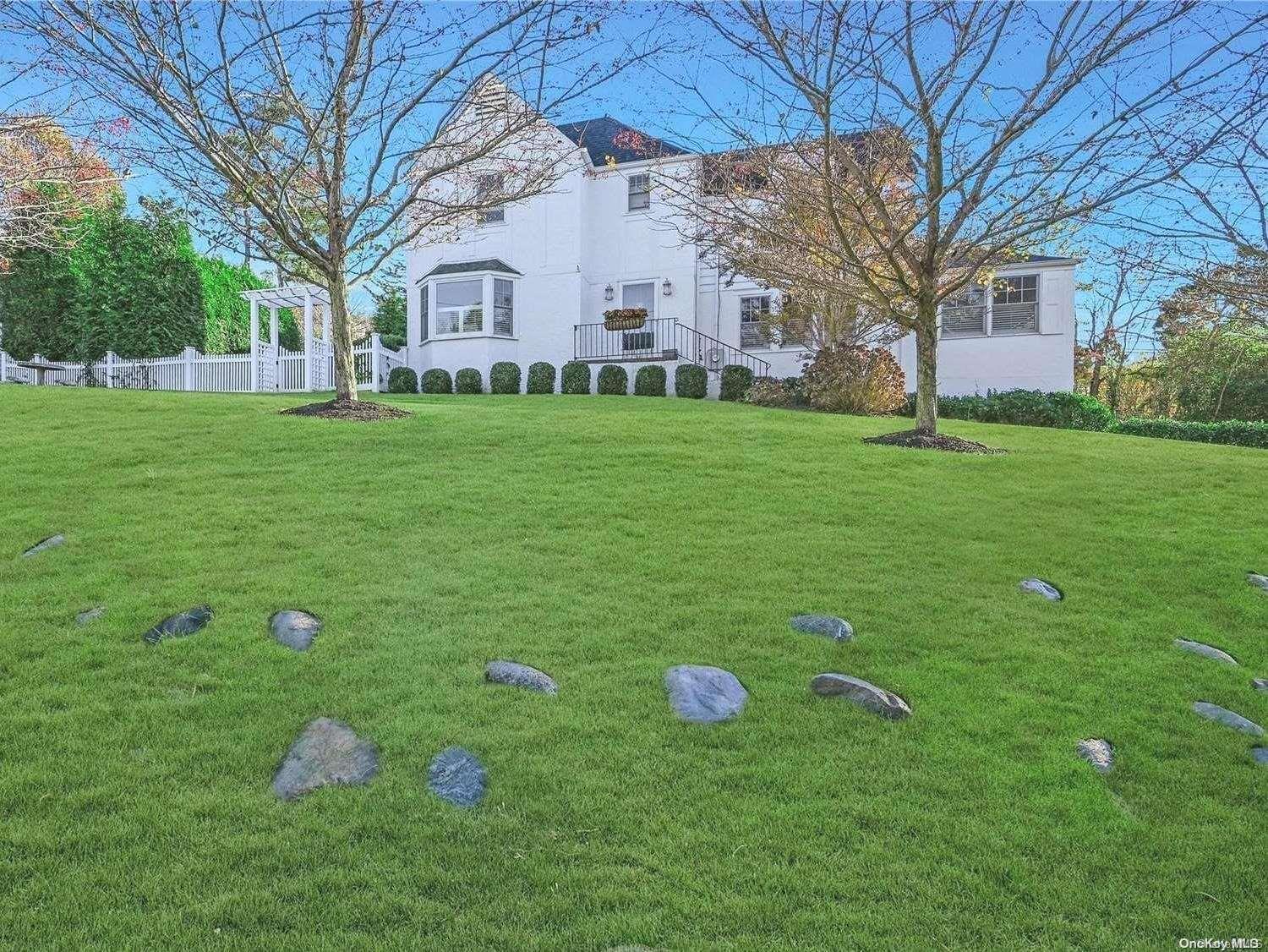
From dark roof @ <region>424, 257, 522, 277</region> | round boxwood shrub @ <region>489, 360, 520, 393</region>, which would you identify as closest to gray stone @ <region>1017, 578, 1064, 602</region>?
round boxwood shrub @ <region>489, 360, 520, 393</region>

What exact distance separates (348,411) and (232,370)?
10.0m

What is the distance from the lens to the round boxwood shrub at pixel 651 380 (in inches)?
755

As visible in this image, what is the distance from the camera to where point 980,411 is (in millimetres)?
16953

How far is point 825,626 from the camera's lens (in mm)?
4648

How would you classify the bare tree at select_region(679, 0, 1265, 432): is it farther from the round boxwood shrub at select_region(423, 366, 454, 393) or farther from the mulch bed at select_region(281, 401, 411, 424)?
the round boxwood shrub at select_region(423, 366, 454, 393)

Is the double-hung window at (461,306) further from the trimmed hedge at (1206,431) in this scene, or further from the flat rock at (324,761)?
the flat rock at (324,761)

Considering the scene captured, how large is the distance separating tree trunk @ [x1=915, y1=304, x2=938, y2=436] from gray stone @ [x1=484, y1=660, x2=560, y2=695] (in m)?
7.68

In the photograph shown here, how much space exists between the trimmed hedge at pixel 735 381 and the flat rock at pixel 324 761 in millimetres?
15718

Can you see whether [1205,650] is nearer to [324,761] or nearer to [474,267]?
[324,761]

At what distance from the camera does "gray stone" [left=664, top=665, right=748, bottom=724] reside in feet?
12.3

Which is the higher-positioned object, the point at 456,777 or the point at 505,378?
the point at 505,378

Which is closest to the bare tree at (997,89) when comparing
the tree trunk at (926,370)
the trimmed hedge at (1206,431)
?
the tree trunk at (926,370)

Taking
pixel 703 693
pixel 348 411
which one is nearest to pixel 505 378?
pixel 348 411

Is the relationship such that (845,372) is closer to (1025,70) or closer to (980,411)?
(980,411)
